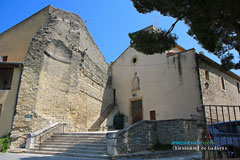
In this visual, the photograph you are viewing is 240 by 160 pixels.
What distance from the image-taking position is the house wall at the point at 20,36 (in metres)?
12.5

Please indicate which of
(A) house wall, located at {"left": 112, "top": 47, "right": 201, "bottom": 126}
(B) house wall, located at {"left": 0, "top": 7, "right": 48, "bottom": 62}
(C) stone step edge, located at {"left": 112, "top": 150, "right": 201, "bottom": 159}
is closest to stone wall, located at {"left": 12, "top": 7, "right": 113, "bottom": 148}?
(B) house wall, located at {"left": 0, "top": 7, "right": 48, "bottom": 62}

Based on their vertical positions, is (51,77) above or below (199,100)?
above

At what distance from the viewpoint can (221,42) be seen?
8.40 meters

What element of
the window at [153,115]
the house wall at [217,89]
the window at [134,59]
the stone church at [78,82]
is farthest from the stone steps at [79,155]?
the window at [134,59]

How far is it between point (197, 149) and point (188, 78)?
5.28 metres

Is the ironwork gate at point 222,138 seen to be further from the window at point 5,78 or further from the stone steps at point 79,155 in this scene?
the window at point 5,78

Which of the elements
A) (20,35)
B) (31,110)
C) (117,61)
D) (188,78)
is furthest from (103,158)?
(117,61)

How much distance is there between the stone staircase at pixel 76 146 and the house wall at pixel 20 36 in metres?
6.32

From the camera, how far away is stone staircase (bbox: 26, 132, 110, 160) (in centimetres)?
710

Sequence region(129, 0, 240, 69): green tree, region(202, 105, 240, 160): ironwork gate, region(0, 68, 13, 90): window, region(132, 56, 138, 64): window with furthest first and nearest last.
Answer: region(132, 56, 138, 64): window < region(0, 68, 13, 90): window < region(129, 0, 240, 69): green tree < region(202, 105, 240, 160): ironwork gate

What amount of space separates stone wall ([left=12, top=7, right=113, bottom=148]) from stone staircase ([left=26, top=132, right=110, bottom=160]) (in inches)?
60.8

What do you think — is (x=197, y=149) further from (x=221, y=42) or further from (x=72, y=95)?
(x=72, y=95)

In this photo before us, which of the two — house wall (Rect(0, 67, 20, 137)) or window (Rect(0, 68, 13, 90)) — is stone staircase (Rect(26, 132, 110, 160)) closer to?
house wall (Rect(0, 67, 20, 137))

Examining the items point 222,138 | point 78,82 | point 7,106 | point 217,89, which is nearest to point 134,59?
point 78,82
